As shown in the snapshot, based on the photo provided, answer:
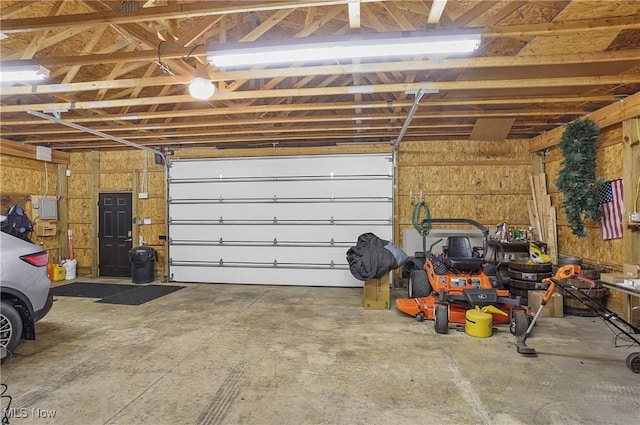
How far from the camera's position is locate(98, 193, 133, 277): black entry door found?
8.02m

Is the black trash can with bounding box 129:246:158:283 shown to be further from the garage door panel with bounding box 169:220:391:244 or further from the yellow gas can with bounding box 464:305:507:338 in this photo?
the yellow gas can with bounding box 464:305:507:338

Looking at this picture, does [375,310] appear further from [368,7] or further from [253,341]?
[368,7]

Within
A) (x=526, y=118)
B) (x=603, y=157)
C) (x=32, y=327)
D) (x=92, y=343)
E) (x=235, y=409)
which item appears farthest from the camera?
(x=526, y=118)

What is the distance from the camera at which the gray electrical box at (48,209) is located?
25.0 feet

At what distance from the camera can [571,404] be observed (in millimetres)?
2635

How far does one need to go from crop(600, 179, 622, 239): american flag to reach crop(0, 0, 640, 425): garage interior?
137mm

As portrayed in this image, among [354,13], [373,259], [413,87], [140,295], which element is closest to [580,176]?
[413,87]

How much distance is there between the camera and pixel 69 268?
7.90m

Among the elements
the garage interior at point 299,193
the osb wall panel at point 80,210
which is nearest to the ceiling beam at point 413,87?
the garage interior at point 299,193

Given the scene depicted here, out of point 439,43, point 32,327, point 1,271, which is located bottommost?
point 32,327

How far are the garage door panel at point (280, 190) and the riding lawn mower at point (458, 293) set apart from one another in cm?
211

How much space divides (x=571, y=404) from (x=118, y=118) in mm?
6368

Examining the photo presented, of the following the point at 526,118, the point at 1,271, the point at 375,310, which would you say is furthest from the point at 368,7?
the point at 1,271

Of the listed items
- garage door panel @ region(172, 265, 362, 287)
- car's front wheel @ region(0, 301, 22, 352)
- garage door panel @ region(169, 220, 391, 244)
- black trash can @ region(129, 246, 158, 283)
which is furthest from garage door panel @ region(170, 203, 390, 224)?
car's front wheel @ region(0, 301, 22, 352)
